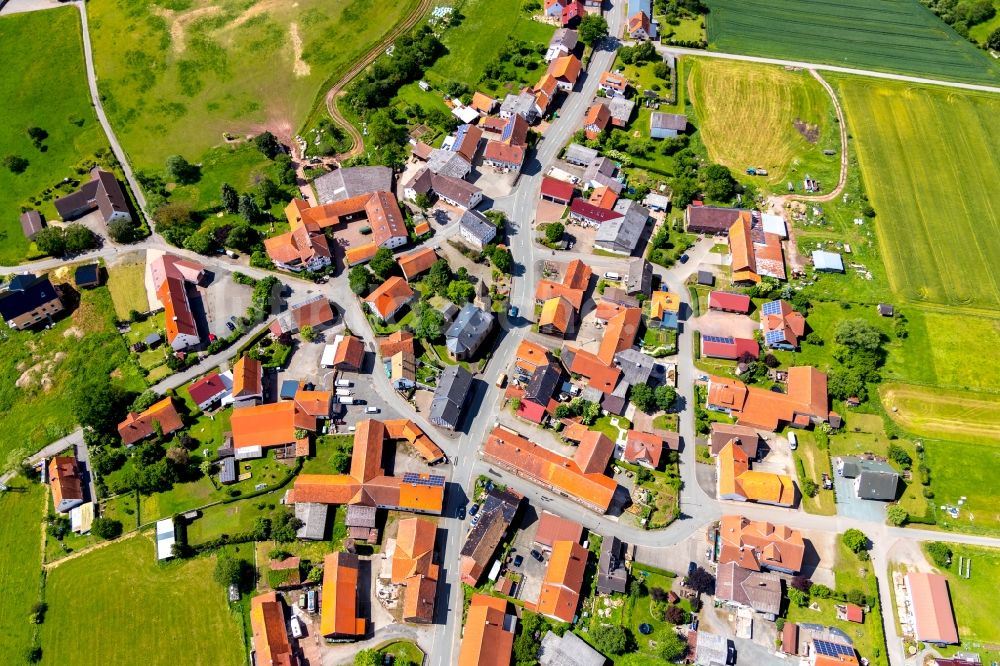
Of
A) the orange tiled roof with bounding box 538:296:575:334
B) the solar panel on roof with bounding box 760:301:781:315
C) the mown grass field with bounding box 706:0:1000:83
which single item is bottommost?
the orange tiled roof with bounding box 538:296:575:334

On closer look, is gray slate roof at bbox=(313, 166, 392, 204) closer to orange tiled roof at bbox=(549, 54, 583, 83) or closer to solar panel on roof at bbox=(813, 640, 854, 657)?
orange tiled roof at bbox=(549, 54, 583, 83)

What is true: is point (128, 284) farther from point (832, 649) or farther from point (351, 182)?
point (832, 649)

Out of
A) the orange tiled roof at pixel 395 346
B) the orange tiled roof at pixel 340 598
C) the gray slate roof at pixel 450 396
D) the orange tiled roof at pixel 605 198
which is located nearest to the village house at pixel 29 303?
the orange tiled roof at pixel 395 346

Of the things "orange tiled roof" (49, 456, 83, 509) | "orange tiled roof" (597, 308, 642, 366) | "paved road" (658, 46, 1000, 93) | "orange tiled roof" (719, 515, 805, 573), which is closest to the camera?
"orange tiled roof" (719, 515, 805, 573)

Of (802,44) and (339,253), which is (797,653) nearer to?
(339,253)

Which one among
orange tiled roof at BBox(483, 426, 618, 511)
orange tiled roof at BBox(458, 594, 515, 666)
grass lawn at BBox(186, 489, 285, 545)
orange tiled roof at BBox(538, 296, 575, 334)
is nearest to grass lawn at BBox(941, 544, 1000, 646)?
orange tiled roof at BBox(483, 426, 618, 511)

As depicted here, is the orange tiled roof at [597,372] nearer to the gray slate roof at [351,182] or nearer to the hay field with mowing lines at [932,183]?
the gray slate roof at [351,182]
